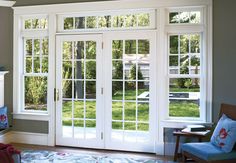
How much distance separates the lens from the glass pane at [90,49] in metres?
5.26

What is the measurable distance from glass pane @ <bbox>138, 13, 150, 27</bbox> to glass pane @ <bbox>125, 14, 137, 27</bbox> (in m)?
0.09

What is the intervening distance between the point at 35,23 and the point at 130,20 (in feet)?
6.18

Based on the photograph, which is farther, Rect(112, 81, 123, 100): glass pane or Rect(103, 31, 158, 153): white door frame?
Rect(112, 81, 123, 100): glass pane

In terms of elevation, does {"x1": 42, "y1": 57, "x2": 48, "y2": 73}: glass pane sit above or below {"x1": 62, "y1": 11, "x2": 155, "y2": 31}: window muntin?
below

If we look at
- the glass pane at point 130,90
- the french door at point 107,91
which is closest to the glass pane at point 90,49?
the french door at point 107,91

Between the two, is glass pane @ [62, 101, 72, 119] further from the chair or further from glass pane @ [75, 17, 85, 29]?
the chair

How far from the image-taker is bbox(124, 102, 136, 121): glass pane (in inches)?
202

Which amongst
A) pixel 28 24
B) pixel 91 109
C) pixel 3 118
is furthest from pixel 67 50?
pixel 3 118

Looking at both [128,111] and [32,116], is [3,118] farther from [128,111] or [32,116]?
[128,111]

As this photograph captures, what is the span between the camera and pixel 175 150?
4.57 m

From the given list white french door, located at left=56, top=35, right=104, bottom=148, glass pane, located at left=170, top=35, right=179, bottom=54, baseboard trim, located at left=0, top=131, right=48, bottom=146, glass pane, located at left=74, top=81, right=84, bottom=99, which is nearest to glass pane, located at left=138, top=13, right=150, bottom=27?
glass pane, located at left=170, top=35, right=179, bottom=54

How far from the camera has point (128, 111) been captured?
5.16m

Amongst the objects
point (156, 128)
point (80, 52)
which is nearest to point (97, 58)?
point (80, 52)

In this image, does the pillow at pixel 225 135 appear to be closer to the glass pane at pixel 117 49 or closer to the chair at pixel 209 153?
the chair at pixel 209 153
